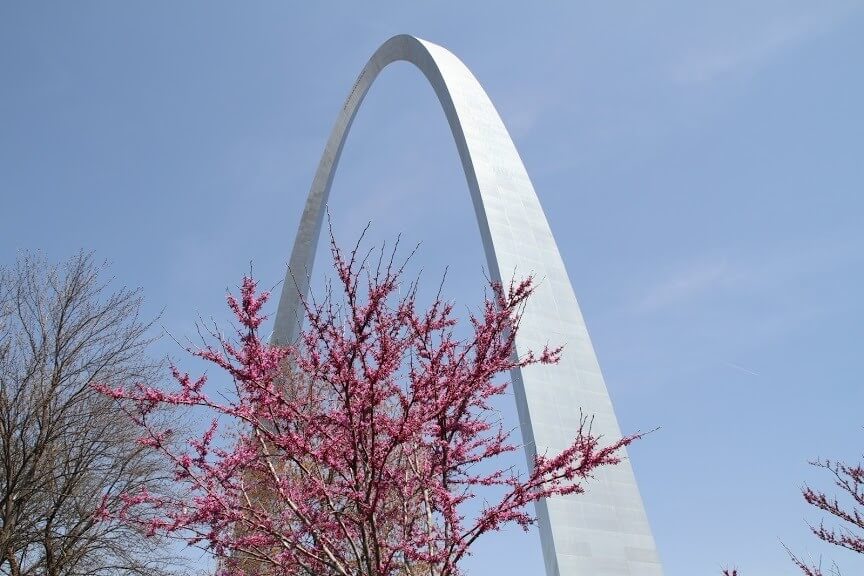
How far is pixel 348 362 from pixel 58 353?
26.4 feet

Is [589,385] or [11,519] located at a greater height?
[589,385]

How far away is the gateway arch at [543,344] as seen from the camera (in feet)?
28.0

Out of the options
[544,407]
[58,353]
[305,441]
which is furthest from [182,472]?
[58,353]

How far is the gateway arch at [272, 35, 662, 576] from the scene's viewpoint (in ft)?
28.0

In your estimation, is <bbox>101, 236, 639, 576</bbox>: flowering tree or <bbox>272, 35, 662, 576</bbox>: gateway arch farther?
<bbox>272, 35, 662, 576</bbox>: gateway arch

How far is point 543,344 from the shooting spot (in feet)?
34.3

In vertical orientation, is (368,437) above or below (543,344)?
below

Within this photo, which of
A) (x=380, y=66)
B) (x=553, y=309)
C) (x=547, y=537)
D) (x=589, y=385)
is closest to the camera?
(x=547, y=537)

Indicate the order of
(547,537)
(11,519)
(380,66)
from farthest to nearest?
(380,66)
(11,519)
(547,537)

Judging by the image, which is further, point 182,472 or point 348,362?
point 182,472

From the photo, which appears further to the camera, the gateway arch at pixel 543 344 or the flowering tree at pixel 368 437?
the gateway arch at pixel 543 344

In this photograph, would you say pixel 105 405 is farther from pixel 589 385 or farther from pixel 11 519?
pixel 589 385

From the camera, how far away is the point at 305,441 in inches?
175

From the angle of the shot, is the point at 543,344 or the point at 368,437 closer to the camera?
the point at 368,437
